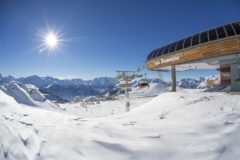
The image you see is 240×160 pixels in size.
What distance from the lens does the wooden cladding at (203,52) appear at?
56.4 ft

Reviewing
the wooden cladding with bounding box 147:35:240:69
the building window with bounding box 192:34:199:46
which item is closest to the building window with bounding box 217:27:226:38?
the wooden cladding with bounding box 147:35:240:69

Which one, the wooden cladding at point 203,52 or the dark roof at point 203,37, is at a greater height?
the dark roof at point 203,37

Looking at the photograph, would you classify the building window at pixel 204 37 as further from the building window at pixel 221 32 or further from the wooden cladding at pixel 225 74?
the wooden cladding at pixel 225 74

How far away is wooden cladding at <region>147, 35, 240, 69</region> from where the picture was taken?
17188 millimetres

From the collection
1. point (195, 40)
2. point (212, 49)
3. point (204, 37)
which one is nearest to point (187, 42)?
point (195, 40)

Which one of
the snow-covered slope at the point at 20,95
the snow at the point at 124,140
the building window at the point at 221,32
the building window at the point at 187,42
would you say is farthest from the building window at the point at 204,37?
the snow-covered slope at the point at 20,95

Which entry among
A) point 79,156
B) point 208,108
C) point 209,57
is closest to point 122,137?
point 79,156

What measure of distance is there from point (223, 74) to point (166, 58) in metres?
10.6

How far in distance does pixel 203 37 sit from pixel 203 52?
1604mm

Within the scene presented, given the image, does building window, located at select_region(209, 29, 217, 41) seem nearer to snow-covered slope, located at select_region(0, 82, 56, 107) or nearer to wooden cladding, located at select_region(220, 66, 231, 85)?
wooden cladding, located at select_region(220, 66, 231, 85)

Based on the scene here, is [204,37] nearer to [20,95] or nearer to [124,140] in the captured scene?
[124,140]

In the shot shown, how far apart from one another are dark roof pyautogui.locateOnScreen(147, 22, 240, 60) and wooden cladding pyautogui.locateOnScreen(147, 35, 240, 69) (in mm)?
445

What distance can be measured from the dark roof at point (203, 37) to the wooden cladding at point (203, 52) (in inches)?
17.5

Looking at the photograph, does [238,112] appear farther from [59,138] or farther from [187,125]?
[59,138]
